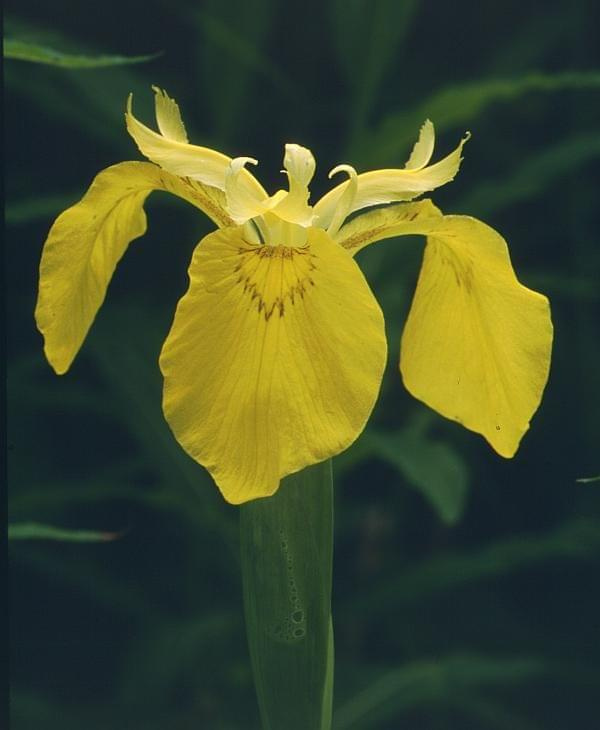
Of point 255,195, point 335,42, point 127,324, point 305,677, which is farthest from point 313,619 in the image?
point 335,42

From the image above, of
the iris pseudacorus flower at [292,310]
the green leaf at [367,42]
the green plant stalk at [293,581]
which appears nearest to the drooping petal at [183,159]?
the iris pseudacorus flower at [292,310]

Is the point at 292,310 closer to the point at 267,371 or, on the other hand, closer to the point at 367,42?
the point at 267,371

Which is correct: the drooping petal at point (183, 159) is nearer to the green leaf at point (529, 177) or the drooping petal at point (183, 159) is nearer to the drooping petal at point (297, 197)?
the drooping petal at point (297, 197)

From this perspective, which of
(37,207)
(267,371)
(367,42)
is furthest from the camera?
(367,42)

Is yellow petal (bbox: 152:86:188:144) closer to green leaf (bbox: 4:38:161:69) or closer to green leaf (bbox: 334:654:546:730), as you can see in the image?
green leaf (bbox: 4:38:161:69)

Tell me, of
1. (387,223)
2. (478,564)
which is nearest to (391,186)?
(387,223)

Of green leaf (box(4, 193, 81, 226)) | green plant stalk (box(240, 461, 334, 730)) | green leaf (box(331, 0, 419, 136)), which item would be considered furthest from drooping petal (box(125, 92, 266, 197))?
green leaf (box(331, 0, 419, 136))

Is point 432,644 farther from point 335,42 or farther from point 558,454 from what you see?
point 335,42
